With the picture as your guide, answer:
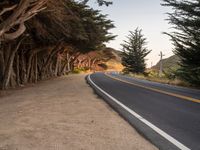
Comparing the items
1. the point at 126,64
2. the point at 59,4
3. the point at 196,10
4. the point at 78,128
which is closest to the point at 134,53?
the point at 126,64

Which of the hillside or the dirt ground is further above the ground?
the hillside

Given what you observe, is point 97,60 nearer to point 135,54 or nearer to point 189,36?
point 135,54

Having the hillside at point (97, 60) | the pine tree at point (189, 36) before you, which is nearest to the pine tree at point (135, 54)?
the hillside at point (97, 60)

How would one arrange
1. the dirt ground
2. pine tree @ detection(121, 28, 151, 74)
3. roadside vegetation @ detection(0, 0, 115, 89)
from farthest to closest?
pine tree @ detection(121, 28, 151, 74)
roadside vegetation @ detection(0, 0, 115, 89)
the dirt ground

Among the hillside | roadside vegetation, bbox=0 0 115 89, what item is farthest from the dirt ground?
the hillside

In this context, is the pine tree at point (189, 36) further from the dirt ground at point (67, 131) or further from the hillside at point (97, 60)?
the hillside at point (97, 60)

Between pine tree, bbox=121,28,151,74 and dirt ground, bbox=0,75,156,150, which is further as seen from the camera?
pine tree, bbox=121,28,151,74

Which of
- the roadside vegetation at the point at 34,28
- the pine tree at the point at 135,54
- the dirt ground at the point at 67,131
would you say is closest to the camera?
the dirt ground at the point at 67,131

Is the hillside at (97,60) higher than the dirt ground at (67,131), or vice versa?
the hillside at (97,60)

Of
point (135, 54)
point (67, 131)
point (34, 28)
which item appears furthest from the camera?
point (135, 54)

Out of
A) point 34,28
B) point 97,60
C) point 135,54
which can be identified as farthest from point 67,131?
point 97,60

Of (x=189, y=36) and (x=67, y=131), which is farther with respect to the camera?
(x=189, y=36)

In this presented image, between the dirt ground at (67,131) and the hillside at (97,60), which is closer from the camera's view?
the dirt ground at (67,131)

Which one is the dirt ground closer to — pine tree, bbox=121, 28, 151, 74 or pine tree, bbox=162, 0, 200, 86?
pine tree, bbox=162, 0, 200, 86
